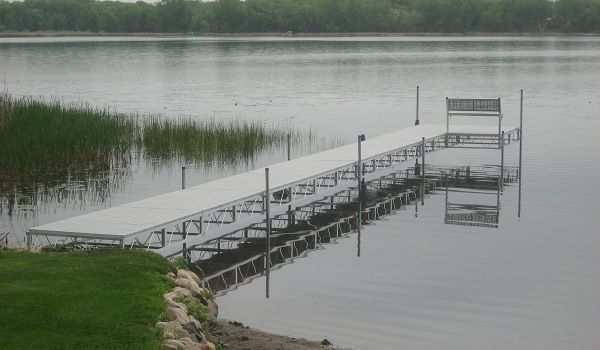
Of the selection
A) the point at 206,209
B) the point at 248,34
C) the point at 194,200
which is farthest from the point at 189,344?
the point at 248,34

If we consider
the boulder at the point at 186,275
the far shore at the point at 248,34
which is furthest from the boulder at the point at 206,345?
the far shore at the point at 248,34


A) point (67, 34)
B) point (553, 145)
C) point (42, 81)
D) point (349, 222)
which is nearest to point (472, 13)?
point (67, 34)

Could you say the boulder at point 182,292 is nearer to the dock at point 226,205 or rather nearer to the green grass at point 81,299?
the green grass at point 81,299

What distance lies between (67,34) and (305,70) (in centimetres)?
8781

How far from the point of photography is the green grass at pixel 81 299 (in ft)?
24.2

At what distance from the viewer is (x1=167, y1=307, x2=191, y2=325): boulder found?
26.5ft

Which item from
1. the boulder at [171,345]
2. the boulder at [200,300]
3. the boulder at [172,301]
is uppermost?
the boulder at [172,301]

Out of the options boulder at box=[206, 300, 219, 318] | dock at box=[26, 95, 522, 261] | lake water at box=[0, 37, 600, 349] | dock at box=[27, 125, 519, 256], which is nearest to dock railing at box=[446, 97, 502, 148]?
dock at box=[26, 95, 522, 261]

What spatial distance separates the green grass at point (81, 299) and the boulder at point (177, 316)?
0.23 feet

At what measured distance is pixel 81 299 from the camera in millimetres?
8164

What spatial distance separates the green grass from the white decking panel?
3.35 feet

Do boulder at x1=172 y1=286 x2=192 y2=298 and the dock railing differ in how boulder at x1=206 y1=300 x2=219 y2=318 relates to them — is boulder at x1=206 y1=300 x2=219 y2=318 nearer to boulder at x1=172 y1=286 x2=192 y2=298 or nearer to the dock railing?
boulder at x1=172 y1=286 x2=192 y2=298

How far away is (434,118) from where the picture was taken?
1159 inches

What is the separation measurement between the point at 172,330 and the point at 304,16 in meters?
127
